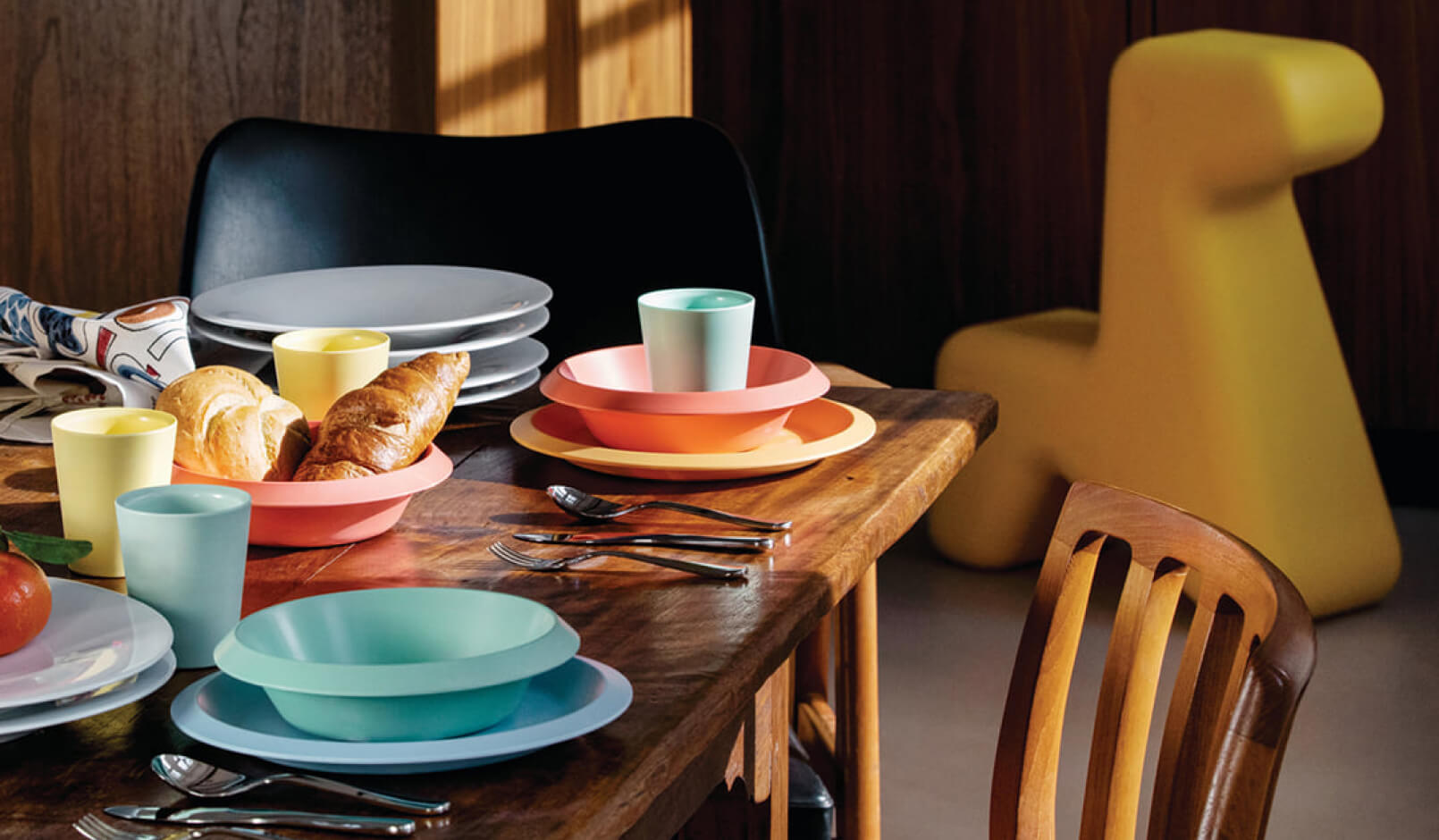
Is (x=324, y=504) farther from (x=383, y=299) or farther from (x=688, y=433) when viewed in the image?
(x=383, y=299)

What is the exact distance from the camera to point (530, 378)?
1.22 meters

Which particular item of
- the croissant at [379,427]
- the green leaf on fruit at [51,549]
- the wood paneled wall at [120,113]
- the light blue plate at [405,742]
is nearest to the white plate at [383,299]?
the croissant at [379,427]

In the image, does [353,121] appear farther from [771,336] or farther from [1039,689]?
[1039,689]

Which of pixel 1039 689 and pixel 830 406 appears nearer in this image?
pixel 1039 689

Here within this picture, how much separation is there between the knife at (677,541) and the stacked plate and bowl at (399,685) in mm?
222

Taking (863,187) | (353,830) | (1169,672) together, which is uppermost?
(863,187)

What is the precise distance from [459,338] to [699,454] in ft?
1.00

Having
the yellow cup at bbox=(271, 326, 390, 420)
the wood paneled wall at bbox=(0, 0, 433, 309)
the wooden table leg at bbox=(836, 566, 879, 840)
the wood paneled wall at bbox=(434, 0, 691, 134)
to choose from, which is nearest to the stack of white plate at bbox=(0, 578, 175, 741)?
the yellow cup at bbox=(271, 326, 390, 420)

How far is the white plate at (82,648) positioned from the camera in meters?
0.54

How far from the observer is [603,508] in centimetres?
87

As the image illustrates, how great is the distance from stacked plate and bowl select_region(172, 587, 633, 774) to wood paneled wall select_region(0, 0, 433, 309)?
6.24 feet

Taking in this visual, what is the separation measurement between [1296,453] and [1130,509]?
5.62 feet

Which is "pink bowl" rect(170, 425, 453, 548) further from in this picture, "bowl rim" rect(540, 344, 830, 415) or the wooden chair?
the wooden chair

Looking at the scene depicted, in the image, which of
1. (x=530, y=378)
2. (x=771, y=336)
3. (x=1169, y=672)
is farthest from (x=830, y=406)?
(x=1169, y=672)
